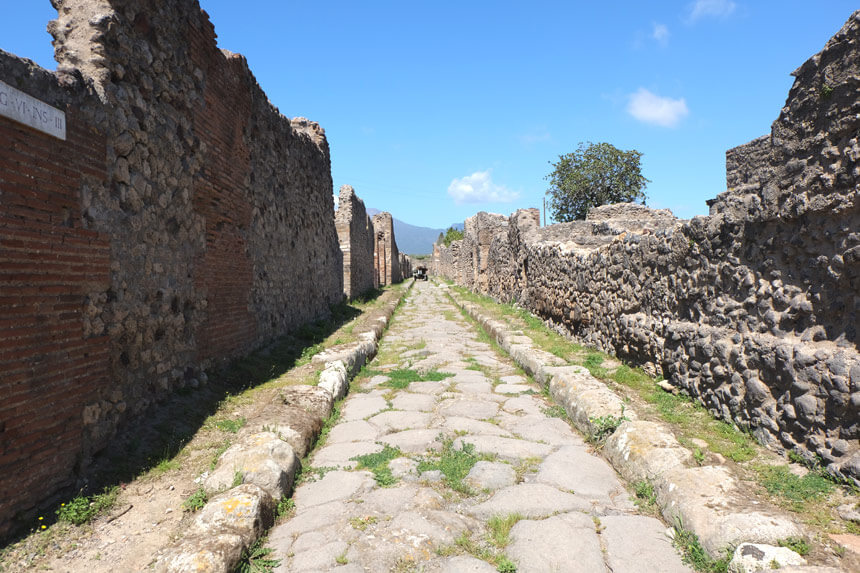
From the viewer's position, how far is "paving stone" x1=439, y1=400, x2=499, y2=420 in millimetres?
4027

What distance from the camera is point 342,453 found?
128 inches

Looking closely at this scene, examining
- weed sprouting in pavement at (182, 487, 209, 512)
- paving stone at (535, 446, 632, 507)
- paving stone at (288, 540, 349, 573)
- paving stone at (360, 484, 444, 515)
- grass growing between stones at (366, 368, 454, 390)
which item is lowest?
paving stone at (535, 446, 632, 507)

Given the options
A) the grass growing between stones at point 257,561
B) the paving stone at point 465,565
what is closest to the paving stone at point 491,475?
the paving stone at point 465,565

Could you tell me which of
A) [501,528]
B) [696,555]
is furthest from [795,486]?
[501,528]

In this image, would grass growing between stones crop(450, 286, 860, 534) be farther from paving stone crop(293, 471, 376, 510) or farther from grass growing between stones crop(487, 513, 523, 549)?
paving stone crop(293, 471, 376, 510)

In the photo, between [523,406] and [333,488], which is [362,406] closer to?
[523,406]

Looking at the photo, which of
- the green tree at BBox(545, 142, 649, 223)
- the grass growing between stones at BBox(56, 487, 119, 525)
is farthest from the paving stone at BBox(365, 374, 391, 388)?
the green tree at BBox(545, 142, 649, 223)

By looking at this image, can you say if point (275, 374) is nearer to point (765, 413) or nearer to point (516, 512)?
point (516, 512)

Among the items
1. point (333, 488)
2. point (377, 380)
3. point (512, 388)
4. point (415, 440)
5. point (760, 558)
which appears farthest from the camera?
point (377, 380)

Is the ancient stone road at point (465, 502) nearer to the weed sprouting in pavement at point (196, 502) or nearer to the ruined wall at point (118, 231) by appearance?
the weed sprouting in pavement at point (196, 502)

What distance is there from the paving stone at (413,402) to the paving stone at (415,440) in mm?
560

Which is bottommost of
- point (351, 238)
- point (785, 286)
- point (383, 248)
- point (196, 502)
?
point (196, 502)

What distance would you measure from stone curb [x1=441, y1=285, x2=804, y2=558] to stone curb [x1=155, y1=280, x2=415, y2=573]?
182cm

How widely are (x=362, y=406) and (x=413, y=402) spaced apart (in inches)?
17.4
